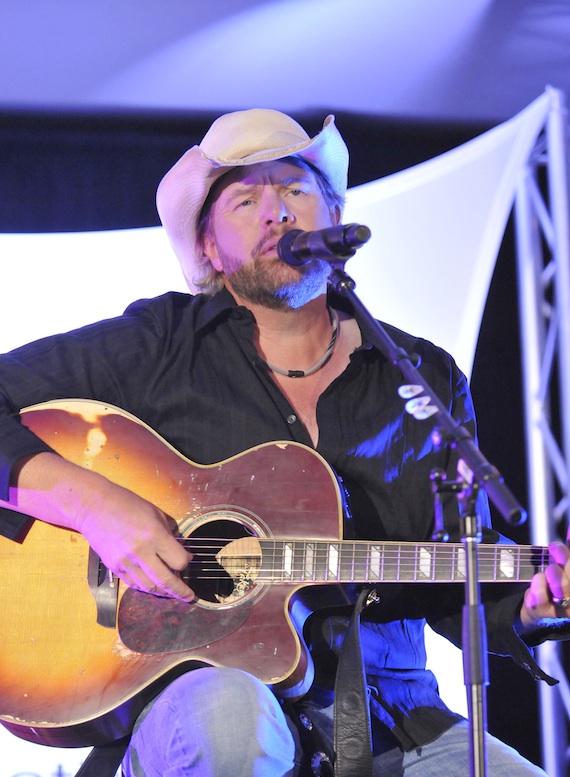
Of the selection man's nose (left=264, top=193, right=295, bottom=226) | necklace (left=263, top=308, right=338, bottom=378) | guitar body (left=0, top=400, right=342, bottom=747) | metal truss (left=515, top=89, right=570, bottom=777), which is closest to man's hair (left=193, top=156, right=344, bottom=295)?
man's nose (left=264, top=193, right=295, bottom=226)

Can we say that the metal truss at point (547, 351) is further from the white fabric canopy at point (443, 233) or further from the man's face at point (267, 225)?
the man's face at point (267, 225)

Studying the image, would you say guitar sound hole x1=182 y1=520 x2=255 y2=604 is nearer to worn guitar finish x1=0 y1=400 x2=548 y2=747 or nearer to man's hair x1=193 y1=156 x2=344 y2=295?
worn guitar finish x1=0 y1=400 x2=548 y2=747

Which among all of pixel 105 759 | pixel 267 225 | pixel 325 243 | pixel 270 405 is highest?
pixel 267 225

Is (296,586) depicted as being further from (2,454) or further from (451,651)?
(451,651)

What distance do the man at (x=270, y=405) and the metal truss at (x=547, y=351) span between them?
4.65ft

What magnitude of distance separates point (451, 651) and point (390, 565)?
6.19 ft

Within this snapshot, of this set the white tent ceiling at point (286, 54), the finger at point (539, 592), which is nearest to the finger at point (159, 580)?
the finger at point (539, 592)

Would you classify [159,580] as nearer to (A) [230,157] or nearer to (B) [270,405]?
(B) [270,405]

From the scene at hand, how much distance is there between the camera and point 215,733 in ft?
6.05

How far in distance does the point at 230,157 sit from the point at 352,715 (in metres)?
1.91

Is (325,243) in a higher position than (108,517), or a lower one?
higher

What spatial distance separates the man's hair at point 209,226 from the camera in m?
3.19

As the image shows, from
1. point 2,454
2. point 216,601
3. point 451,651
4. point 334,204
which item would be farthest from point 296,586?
point 451,651

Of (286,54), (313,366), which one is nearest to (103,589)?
(313,366)
